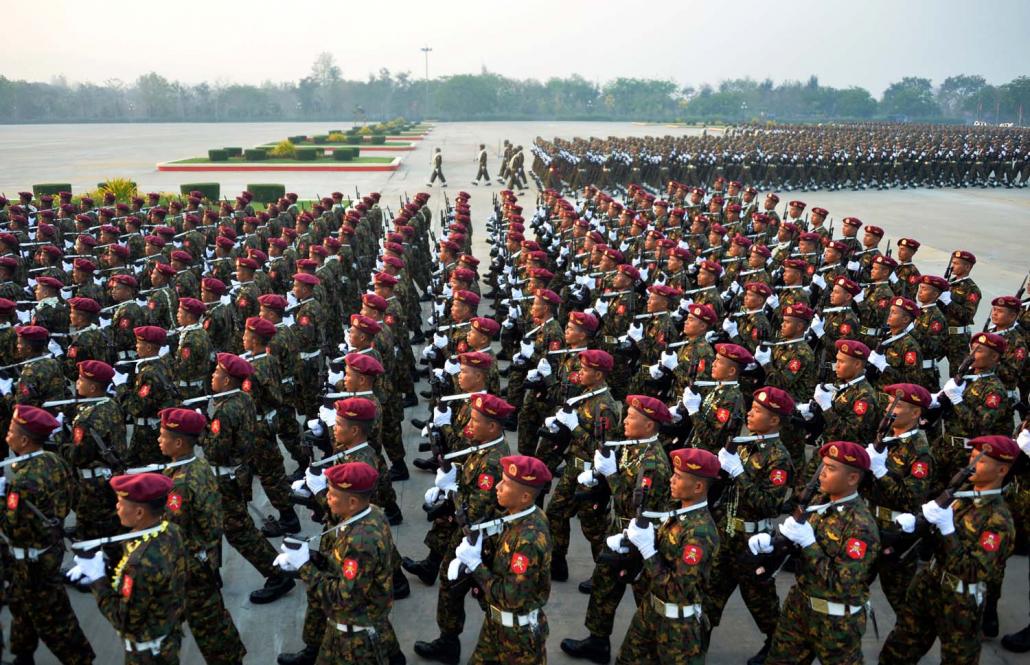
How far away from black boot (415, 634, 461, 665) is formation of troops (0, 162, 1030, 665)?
2 centimetres

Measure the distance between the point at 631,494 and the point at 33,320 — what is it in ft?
25.0

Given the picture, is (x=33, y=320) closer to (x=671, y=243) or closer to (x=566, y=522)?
(x=566, y=522)

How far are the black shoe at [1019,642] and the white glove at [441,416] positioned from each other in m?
4.40

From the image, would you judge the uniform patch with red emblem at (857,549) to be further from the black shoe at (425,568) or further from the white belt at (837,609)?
the black shoe at (425,568)

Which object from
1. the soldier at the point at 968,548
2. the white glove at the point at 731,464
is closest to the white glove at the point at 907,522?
the soldier at the point at 968,548

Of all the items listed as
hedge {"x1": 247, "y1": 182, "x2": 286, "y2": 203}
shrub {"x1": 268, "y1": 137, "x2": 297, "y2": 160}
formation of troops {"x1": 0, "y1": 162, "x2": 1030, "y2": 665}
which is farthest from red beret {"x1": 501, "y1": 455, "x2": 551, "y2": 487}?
shrub {"x1": 268, "y1": 137, "x2": 297, "y2": 160}

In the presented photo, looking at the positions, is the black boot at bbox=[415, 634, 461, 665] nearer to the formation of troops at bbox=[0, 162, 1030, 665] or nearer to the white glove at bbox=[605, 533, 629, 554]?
the formation of troops at bbox=[0, 162, 1030, 665]

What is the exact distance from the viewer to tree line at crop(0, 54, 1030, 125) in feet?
387

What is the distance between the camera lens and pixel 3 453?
6.84 m

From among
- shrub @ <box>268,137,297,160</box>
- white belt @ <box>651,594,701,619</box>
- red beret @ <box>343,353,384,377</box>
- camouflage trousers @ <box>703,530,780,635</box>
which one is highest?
shrub @ <box>268,137,297,160</box>

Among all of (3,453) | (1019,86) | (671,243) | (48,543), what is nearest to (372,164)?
(671,243)

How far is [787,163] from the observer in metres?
31.5

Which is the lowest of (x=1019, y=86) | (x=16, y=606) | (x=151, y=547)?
(x=16, y=606)

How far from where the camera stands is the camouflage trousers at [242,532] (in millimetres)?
5586
